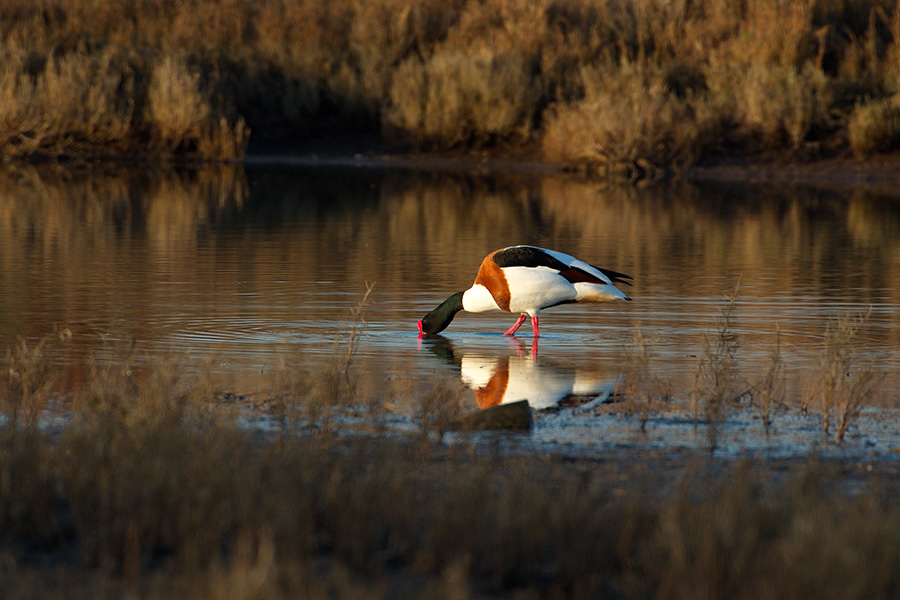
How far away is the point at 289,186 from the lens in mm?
21469

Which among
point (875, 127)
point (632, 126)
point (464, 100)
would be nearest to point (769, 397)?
point (875, 127)

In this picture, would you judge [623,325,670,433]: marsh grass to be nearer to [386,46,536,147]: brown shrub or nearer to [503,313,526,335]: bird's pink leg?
[503,313,526,335]: bird's pink leg

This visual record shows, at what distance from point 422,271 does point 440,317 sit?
317cm

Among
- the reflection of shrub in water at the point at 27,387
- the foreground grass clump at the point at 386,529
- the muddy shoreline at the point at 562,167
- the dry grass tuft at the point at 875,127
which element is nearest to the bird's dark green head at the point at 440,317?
the reflection of shrub in water at the point at 27,387

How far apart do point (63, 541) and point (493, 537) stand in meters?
1.39

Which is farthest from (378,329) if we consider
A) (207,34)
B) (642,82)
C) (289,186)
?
(207,34)

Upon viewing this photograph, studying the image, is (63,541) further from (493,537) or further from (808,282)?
(808,282)

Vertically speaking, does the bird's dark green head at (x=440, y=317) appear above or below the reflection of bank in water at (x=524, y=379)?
above

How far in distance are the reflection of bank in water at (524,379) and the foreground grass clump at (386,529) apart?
2038 millimetres

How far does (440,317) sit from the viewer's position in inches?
352

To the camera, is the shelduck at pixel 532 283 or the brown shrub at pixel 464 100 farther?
the brown shrub at pixel 464 100

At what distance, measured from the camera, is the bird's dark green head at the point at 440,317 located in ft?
29.1

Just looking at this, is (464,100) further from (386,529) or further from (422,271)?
(386,529)

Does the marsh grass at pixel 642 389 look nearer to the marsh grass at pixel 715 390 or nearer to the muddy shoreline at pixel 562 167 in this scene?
the marsh grass at pixel 715 390
